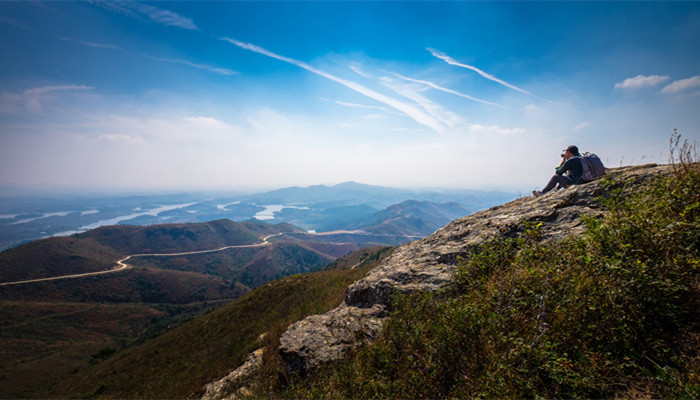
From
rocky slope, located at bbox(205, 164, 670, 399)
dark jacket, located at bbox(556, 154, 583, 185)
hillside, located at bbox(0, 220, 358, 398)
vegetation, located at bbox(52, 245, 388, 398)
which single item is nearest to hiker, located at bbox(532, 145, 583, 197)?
dark jacket, located at bbox(556, 154, 583, 185)

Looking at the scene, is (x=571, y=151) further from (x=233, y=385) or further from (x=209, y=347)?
(x=209, y=347)

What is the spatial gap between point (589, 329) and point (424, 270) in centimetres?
519

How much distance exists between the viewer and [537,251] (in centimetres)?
561

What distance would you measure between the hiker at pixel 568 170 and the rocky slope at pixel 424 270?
0.77 meters

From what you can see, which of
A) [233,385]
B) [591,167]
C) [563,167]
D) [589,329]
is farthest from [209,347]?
[591,167]

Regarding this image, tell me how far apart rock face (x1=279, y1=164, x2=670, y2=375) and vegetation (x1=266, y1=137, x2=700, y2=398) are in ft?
6.85

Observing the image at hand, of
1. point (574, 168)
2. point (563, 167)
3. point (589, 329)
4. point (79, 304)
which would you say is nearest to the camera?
point (589, 329)

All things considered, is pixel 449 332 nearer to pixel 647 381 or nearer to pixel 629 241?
pixel 647 381

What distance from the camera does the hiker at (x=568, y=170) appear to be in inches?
363

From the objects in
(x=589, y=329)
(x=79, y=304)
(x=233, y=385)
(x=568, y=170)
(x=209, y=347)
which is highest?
(x=568, y=170)

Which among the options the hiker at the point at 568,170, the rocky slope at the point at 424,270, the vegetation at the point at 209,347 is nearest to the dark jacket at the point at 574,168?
the hiker at the point at 568,170

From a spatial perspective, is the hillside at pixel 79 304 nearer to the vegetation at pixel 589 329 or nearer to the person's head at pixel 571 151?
the vegetation at pixel 589 329

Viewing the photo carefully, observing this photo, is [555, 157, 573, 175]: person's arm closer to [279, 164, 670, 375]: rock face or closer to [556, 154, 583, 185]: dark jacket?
[556, 154, 583, 185]: dark jacket

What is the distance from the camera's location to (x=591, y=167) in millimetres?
9000
